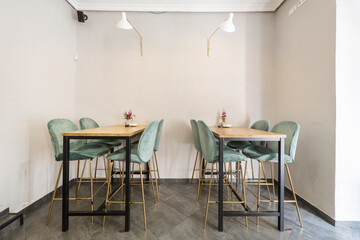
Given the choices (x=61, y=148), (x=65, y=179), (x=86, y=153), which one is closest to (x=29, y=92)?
(x=61, y=148)

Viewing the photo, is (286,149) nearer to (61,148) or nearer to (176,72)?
(176,72)

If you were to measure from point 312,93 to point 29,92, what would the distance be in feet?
11.4

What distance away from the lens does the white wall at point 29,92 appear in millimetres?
1555

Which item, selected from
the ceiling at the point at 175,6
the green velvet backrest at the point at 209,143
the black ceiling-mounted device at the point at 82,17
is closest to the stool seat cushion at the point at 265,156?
the green velvet backrest at the point at 209,143

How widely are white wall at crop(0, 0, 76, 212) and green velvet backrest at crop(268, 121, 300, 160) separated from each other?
2991mm

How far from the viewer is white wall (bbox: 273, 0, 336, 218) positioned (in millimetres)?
1661

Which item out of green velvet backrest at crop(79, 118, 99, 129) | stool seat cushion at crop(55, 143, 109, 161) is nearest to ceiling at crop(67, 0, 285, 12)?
green velvet backrest at crop(79, 118, 99, 129)

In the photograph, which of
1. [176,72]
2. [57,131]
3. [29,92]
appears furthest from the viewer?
[176,72]

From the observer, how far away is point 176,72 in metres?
2.64

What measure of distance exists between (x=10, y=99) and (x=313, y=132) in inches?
138

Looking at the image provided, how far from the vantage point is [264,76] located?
8.69 feet

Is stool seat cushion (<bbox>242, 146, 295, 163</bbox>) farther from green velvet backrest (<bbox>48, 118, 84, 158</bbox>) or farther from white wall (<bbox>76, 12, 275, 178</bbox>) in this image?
green velvet backrest (<bbox>48, 118, 84, 158</bbox>)

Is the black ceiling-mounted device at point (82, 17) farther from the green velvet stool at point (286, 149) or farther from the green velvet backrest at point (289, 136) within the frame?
the green velvet backrest at point (289, 136)
